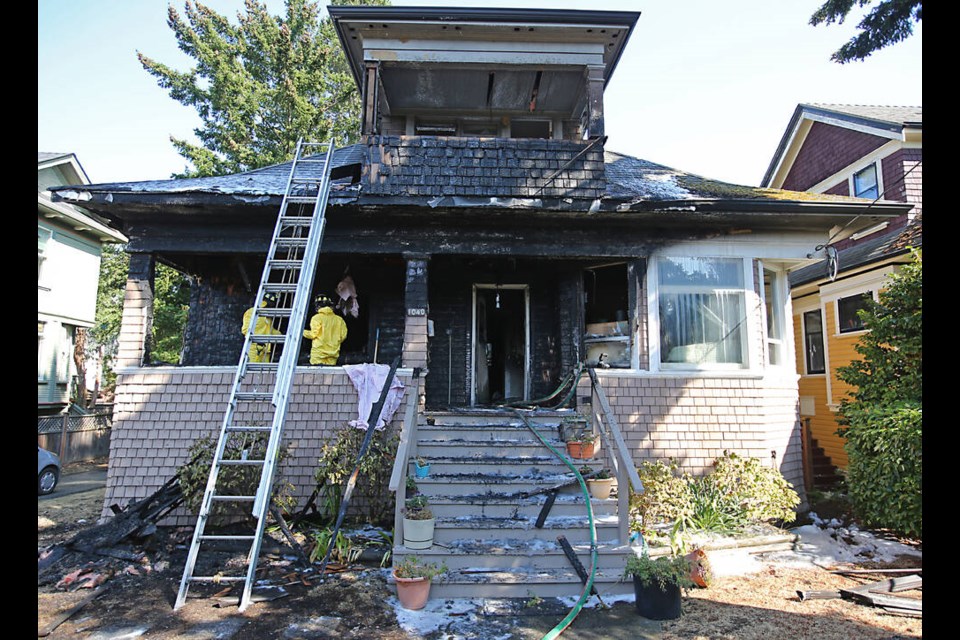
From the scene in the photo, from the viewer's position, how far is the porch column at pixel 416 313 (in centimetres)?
775

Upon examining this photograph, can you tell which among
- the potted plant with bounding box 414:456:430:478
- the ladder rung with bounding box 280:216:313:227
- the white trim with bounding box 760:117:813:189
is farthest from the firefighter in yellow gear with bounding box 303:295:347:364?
the white trim with bounding box 760:117:813:189

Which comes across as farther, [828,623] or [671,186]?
[671,186]

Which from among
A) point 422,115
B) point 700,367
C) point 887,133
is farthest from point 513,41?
point 887,133

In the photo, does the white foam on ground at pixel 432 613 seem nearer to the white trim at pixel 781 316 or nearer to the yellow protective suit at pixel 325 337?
the yellow protective suit at pixel 325 337

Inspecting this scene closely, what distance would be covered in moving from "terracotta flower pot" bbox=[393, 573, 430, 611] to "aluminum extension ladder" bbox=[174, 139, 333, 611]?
4.25ft

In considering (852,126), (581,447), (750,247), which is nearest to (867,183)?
(852,126)

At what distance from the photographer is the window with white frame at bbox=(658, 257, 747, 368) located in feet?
26.8

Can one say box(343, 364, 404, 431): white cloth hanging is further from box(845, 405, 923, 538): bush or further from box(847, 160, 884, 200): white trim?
box(847, 160, 884, 200): white trim

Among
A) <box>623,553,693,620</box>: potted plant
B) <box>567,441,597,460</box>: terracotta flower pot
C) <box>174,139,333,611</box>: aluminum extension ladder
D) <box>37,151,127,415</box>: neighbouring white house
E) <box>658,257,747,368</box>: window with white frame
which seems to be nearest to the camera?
<box>623,553,693,620</box>: potted plant

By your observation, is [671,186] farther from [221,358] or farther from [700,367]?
[221,358]

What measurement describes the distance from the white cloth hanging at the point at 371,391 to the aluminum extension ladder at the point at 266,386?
41.9 inches

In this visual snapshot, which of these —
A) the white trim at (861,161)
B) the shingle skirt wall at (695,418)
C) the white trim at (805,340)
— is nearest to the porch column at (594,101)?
the shingle skirt wall at (695,418)

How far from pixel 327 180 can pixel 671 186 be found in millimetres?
5200

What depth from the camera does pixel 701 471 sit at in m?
7.71
